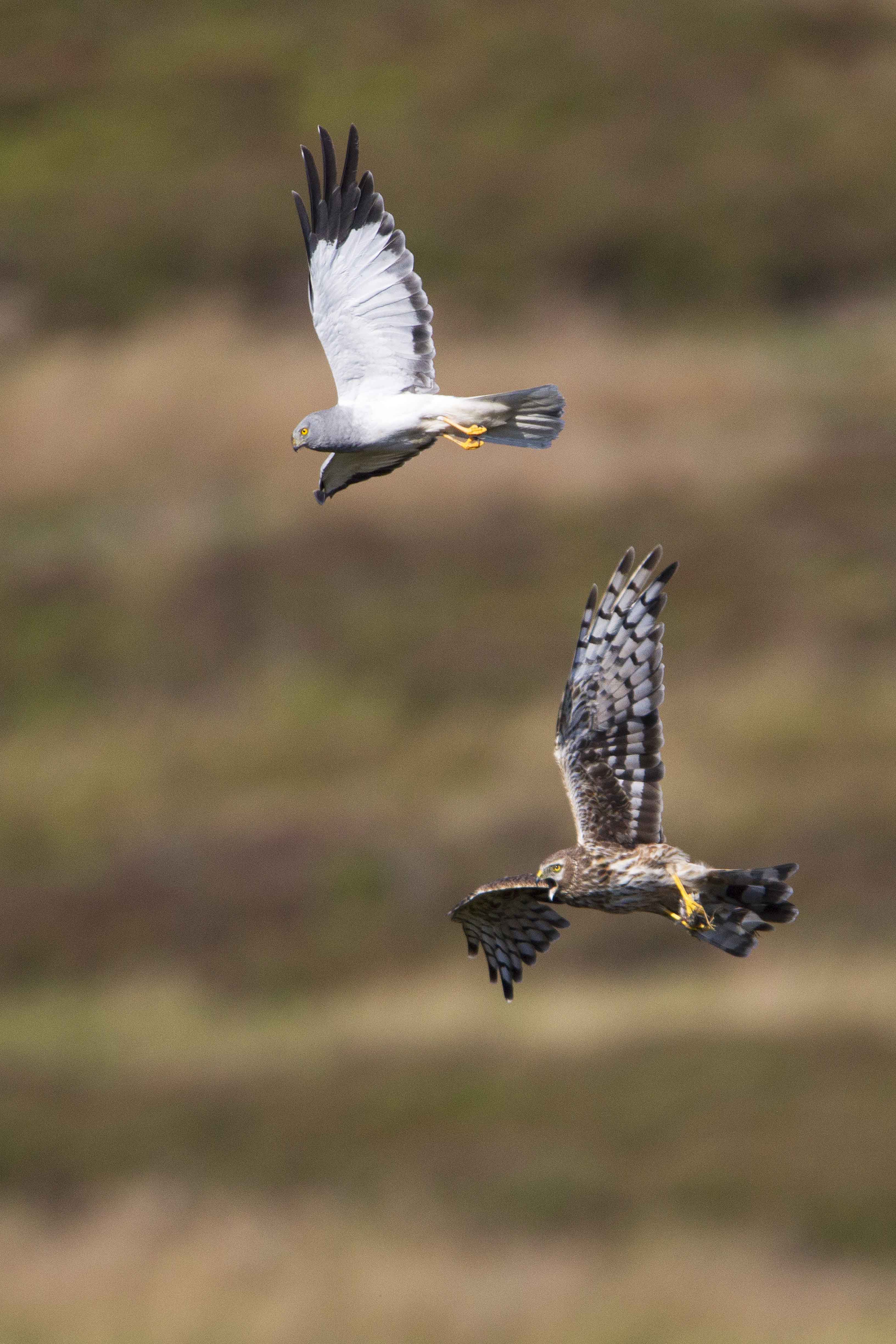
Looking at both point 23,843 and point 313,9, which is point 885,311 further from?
point 23,843

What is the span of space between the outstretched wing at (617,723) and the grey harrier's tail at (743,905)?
23.5 inches

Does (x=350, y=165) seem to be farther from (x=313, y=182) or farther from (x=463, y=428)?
(x=463, y=428)

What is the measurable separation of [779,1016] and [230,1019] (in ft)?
25.5

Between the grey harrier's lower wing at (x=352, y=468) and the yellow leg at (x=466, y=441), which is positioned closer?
the yellow leg at (x=466, y=441)

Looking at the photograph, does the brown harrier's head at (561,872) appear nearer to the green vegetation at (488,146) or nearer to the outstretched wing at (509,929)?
the outstretched wing at (509,929)

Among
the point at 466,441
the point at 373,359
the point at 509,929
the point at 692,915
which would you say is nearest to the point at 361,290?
the point at 373,359

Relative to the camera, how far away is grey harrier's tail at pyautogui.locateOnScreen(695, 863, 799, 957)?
7.75 m

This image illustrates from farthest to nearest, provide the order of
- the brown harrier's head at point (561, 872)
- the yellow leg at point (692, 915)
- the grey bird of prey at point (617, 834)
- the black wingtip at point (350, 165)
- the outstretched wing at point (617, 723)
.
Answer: the black wingtip at point (350, 165), the outstretched wing at point (617, 723), the brown harrier's head at point (561, 872), the grey bird of prey at point (617, 834), the yellow leg at point (692, 915)

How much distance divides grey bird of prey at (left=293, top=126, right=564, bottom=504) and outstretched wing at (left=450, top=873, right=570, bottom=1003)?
6.43ft

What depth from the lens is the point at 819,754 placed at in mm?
31562

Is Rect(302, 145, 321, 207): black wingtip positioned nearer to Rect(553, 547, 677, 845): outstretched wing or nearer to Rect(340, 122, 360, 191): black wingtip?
Rect(340, 122, 360, 191): black wingtip

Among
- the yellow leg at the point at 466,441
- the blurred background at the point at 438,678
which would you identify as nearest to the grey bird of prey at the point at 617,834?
the yellow leg at the point at 466,441

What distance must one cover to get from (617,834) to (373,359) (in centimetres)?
225

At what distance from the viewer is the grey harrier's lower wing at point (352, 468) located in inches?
335
